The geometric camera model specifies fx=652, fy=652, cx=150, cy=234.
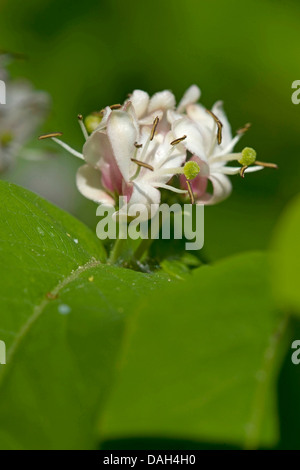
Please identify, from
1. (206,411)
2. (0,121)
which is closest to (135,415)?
(206,411)

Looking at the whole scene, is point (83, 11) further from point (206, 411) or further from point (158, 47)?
point (206, 411)

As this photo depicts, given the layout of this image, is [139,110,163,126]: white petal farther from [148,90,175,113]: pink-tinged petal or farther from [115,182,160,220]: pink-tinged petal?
[115,182,160,220]: pink-tinged petal

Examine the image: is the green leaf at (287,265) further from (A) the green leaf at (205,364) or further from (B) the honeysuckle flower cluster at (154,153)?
(B) the honeysuckle flower cluster at (154,153)

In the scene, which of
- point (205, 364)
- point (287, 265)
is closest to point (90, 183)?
point (205, 364)

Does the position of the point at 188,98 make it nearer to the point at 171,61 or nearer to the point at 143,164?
the point at 143,164

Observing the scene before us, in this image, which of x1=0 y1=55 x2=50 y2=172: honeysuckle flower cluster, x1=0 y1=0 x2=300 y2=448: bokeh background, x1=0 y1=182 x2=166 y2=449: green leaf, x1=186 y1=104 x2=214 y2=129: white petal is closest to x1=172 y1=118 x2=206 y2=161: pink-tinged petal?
x1=186 y1=104 x2=214 y2=129: white petal

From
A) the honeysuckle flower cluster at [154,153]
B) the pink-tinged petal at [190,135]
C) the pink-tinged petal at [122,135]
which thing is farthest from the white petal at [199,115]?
the pink-tinged petal at [122,135]
